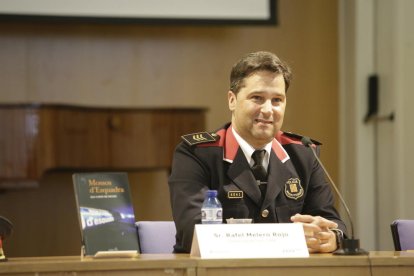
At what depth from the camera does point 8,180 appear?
5.61 meters

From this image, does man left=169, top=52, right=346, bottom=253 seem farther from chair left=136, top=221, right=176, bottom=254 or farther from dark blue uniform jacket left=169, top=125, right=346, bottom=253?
chair left=136, top=221, right=176, bottom=254

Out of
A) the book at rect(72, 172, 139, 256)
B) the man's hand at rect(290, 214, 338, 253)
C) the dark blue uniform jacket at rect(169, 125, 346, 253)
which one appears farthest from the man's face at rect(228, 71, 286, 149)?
the book at rect(72, 172, 139, 256)

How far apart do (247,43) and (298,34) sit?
48cm

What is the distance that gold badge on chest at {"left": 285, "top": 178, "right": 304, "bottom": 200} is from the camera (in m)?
2.96

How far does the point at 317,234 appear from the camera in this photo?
2605mm

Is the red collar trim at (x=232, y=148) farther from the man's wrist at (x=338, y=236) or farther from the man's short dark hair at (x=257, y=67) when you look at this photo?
the man's wrist at (x=338, y=236)

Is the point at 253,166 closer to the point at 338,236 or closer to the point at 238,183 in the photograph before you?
the point at 238,183

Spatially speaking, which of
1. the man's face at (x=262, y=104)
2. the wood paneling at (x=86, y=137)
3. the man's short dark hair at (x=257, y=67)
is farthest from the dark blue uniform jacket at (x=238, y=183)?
the wood paneling at (x=86, y=137)

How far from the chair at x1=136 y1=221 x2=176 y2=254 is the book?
0.22 m

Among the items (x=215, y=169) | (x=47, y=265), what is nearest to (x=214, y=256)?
(x=47, y=265)

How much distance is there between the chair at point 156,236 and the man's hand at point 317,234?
1.84ft

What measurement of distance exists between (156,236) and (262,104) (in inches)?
24.5

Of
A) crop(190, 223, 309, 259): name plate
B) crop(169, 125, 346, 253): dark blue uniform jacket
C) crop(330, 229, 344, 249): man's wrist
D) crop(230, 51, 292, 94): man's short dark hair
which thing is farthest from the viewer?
crop(230, 51, 292, 94): man's short dark hair

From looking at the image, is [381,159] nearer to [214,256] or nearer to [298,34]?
[298,34]
